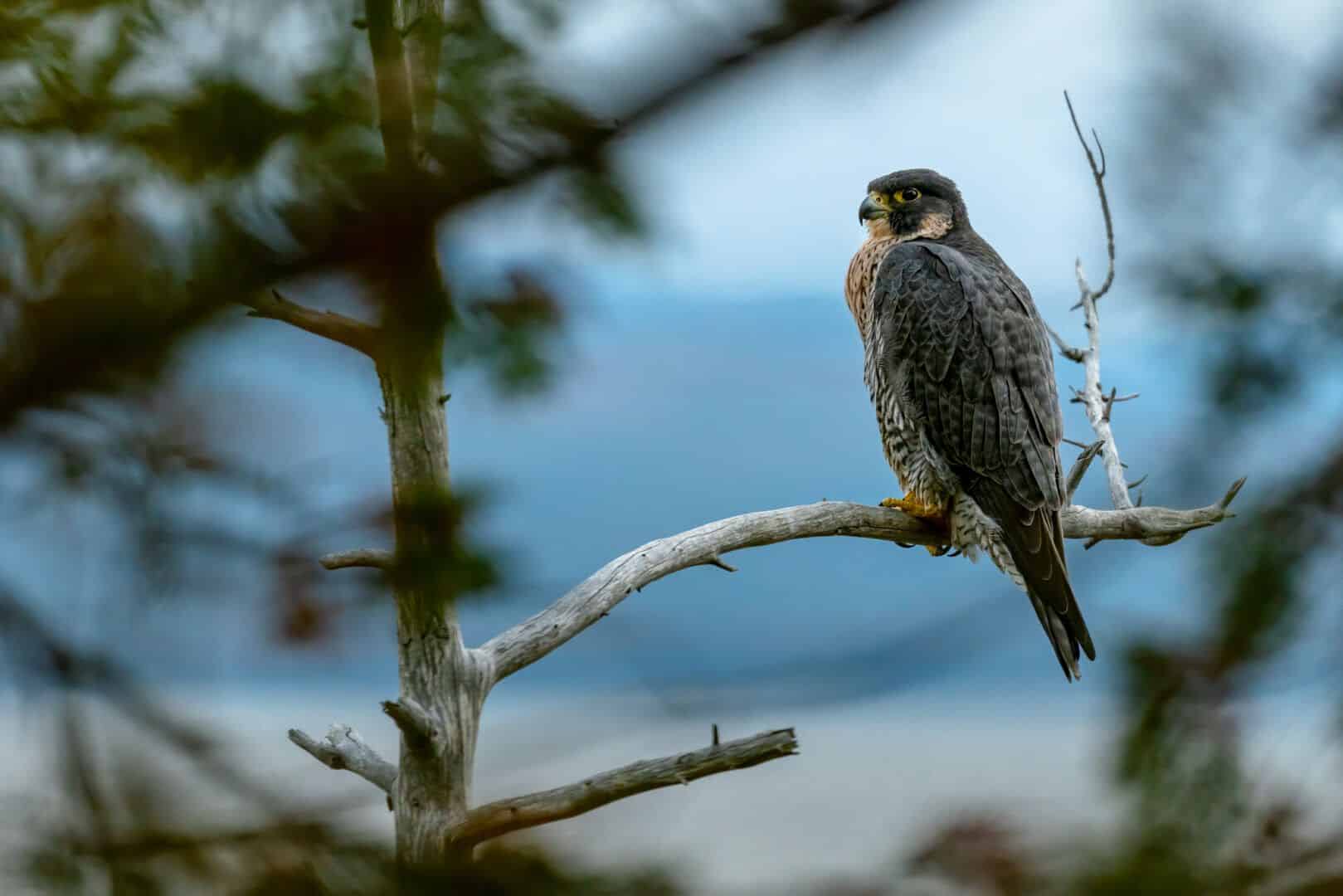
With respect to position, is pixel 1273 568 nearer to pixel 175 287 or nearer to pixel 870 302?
pixel 175 287

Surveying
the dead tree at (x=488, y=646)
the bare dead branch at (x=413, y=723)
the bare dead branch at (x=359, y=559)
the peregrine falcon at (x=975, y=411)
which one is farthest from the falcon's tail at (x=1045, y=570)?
the bare dead branch at (x=359, y=559)

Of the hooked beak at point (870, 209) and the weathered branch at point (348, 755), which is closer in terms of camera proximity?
the weathered branch at point (348, 755)

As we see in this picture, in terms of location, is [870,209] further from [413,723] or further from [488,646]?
[413,723]

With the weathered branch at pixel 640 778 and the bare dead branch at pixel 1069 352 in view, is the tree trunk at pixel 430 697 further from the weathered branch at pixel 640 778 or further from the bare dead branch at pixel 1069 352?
the bare dead branch at pixel 1069 352

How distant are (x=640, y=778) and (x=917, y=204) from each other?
9.82ft

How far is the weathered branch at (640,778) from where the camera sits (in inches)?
132

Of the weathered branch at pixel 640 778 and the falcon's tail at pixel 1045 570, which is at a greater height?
the falcon's tail at pixel 1045 570

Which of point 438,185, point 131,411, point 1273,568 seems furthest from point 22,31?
point 1273,568

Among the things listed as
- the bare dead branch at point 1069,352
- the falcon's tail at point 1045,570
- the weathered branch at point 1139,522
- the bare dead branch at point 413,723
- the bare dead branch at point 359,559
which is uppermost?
the bare dead branch at point 1069,352

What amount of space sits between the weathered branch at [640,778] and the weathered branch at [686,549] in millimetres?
475

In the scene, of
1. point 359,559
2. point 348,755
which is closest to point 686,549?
point 348,755

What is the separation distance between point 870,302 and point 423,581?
149 inches

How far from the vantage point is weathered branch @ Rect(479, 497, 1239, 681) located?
380 cm

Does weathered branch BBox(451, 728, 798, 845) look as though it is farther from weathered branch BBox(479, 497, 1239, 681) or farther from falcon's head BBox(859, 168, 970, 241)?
falcon's head BBox(859, 168, 970, 241)
